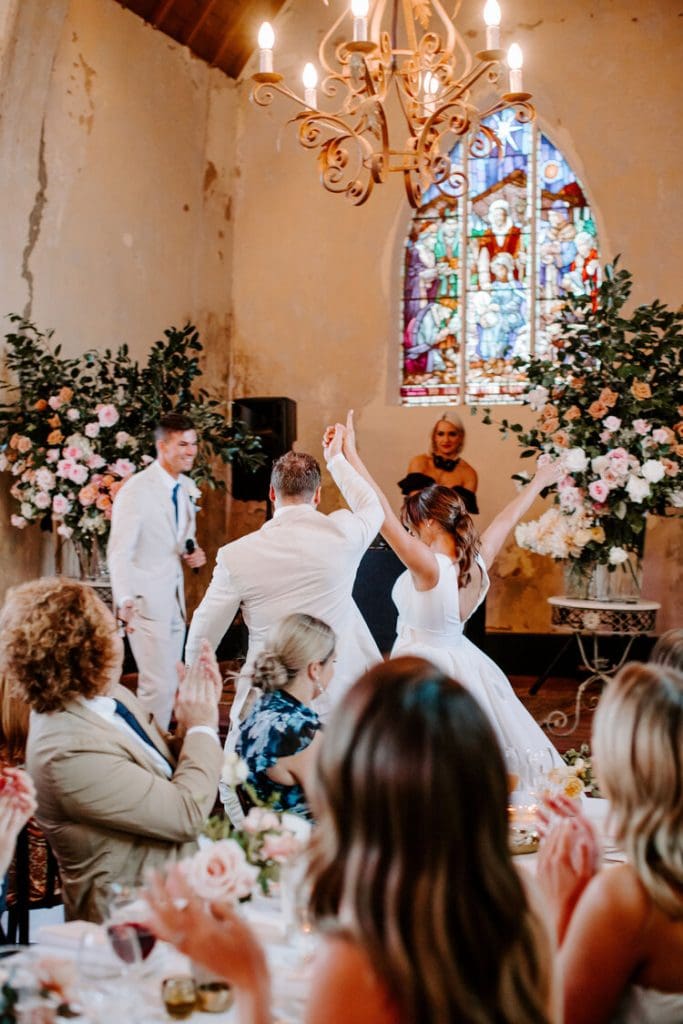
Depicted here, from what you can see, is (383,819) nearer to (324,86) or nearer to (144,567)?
(324,86)

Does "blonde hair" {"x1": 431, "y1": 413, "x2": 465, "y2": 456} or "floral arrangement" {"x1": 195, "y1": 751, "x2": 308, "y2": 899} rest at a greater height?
"blonde hair" {"x1": 431, "y1": 413, "x2": 465, "y2": 456}

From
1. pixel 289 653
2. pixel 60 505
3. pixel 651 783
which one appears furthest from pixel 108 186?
pixel 651 783

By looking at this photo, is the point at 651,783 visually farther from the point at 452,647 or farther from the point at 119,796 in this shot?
the point at 452,647

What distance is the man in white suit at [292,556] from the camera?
3.62 metres

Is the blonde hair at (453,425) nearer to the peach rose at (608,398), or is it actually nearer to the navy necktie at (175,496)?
the peach rose at (608,398)

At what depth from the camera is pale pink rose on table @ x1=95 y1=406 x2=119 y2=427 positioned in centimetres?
684

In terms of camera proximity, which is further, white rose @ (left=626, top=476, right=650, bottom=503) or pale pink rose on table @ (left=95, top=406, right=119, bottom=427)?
pale pink rose on table @ (left=95, top=406, right=119, bottom=427)

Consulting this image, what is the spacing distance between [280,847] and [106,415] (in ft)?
17.9

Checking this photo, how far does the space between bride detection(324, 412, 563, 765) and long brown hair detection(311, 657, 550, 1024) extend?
2.45 metres

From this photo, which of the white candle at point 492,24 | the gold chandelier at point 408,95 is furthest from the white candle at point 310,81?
the white candle at point 492,24

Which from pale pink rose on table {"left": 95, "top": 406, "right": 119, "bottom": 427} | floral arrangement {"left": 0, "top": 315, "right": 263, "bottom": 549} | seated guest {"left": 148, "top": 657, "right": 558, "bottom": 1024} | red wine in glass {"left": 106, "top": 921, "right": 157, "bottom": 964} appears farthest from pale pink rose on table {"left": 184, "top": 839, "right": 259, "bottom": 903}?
pale pink rose on table {"left": 95, "top": 406, "right": 119, "bottom": 427}

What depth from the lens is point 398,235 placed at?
30.1 ft

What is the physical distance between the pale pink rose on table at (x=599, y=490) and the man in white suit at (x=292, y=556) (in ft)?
7.54

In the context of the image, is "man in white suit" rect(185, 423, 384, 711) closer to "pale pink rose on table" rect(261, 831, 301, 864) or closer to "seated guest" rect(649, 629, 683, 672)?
"seated guest" rect(649, 629, 683, 672)
